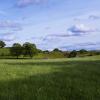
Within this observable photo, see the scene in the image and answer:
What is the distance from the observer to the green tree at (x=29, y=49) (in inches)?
5595

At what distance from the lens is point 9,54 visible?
149 m

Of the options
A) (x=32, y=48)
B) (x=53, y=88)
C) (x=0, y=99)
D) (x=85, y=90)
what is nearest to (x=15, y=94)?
(x=0, y=99)

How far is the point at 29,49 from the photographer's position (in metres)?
143

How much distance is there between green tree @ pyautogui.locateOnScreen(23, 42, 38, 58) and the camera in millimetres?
142125

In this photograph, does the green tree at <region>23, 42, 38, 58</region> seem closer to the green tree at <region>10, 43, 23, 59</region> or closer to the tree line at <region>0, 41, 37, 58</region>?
the tree line at <region>0, 41, 37, 58</region>

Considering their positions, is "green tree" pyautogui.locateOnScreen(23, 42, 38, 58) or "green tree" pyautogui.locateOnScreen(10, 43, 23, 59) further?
"green tree" pyautogui.locateOnScreen(10, 43, 23, 59)

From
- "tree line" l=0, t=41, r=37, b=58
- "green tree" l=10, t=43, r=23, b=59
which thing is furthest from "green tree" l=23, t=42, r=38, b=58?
"green tree" l=10, t=43, r=23, b=59

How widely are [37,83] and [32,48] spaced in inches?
5119

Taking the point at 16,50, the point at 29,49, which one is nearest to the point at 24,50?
the point at 29,49

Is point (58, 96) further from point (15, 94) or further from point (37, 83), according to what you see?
point (37, 83)

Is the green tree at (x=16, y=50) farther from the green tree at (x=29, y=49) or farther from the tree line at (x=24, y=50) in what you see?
the green tree at (x=29, y=49)

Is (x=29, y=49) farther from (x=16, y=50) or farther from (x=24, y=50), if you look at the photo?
(x=16, y=50)

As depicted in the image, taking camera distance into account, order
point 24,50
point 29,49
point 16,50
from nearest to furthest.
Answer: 1. point 29,49
2. point 16,50
3. point 24,50

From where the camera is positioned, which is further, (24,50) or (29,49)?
(24,50)
